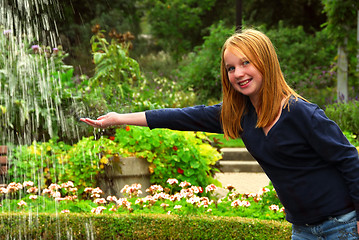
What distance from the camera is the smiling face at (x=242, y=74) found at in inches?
75.7

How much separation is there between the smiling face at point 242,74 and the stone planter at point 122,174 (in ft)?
10.2

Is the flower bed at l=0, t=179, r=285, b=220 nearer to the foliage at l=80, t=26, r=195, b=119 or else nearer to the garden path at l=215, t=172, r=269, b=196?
the garden path at l=215, t=172, r=269, b=196

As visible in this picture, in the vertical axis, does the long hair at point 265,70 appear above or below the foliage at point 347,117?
above

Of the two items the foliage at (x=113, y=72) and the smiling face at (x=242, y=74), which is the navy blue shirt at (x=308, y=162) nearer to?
the smiling face at (x=242, y=74)

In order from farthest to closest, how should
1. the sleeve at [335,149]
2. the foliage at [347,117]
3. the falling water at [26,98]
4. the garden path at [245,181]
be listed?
the foliage at [347,117] → the garden path at [245,181] → the falling water at [26,98] → the sleeve at [335,149]

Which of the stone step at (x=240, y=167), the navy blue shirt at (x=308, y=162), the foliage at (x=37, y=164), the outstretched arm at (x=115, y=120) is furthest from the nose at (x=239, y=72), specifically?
the stone step at (x=240, y=167)

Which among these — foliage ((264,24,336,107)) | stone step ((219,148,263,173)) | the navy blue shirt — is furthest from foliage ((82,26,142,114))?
foliage ((264,24,336,107))

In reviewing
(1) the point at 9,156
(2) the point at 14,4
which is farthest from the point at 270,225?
(2) the point at 14,4

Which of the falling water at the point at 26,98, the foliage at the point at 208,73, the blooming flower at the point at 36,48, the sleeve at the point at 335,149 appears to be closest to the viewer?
the sleeve at the point at 335,149

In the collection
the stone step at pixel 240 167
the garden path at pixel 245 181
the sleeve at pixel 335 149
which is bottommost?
the garden path at pixel 245 181

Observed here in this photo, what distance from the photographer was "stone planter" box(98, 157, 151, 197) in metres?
4.94

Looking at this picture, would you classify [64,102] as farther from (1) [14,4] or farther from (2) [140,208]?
(1) [14,4]

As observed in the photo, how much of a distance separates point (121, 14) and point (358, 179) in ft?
68.4

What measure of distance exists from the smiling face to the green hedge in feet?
5.61
